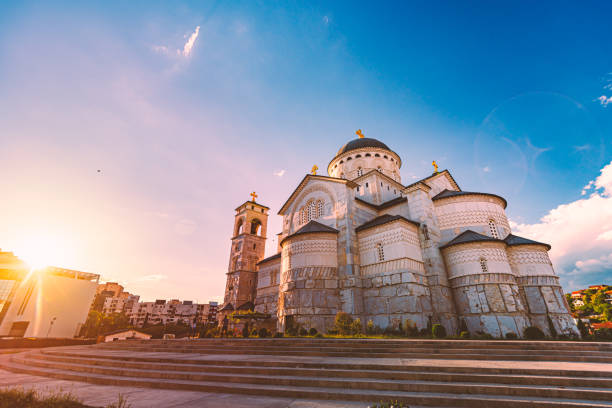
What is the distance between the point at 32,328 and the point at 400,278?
44.3 meters

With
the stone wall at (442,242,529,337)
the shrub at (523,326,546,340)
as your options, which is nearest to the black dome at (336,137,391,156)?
the stone wall at (442,242,529,337)

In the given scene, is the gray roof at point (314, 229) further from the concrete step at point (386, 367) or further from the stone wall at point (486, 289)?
the concrete step at point (386, 367)

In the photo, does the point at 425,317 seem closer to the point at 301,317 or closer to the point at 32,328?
the point at 301,317

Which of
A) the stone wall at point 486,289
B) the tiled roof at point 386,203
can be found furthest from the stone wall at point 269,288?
the stone wall at point 486,289

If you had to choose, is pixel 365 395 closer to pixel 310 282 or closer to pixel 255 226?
pixel 310 282

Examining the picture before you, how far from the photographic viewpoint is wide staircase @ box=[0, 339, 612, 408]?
4883 mm

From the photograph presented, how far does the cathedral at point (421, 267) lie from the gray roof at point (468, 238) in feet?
0.19

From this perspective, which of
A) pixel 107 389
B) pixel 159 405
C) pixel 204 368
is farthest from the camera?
pixel 204 368

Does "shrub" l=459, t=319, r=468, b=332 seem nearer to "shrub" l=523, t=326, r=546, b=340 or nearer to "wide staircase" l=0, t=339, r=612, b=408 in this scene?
A: "shrub" l=523, t=326, r=546, b=340

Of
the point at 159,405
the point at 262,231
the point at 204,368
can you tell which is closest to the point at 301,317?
the point at 204,368

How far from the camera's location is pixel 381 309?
57.9 feet

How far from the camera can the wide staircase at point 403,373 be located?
4.88 m

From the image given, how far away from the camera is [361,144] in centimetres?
3089

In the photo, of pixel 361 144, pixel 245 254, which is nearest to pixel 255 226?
pixel 245 254
